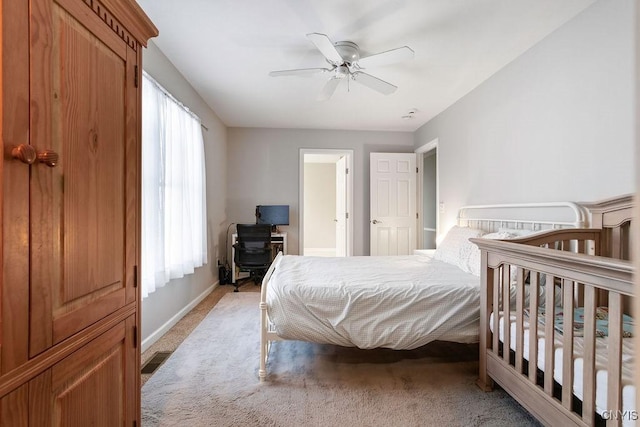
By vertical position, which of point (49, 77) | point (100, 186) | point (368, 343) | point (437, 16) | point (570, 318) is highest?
point (437, 16)

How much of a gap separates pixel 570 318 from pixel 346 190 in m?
3.94

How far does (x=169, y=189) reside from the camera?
2.59 meters

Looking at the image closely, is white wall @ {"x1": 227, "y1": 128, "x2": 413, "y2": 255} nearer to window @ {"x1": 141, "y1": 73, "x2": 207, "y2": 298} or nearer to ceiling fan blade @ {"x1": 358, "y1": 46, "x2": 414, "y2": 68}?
window @ {"x1": 141, "y1": 73, "x2": 207, "y2": 298}

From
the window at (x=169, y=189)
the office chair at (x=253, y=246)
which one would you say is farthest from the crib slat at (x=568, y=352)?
the office chair at (x=253, y=246)

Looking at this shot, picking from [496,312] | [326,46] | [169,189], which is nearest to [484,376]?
[496,312]

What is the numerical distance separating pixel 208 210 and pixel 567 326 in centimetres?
371

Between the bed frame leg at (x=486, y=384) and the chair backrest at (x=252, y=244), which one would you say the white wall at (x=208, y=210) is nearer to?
the chair backrest at (x=252, y=244)

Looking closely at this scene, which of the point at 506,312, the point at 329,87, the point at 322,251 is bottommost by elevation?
the point at 322,251

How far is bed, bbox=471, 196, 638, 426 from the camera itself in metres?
0.98

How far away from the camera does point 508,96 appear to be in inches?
103

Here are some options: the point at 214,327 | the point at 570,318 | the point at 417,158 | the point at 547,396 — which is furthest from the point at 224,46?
the point at 417,158

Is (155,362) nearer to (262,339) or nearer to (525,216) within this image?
(262,339)

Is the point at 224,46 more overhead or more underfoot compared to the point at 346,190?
more overhead

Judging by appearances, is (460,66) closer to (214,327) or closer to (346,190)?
(346,190)
